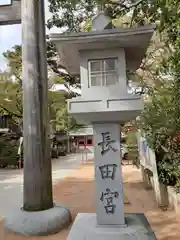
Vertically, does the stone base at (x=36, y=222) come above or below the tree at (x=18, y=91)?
below

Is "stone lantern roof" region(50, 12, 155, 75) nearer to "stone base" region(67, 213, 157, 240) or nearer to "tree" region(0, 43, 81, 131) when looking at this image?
"stone base" region(67, 213, 157, 240)

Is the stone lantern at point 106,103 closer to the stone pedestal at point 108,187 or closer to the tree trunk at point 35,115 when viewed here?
the stone pedestal at point 108,187

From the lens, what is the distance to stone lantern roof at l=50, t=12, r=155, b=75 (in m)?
2.70

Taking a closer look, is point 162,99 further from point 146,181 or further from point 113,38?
point 113,38

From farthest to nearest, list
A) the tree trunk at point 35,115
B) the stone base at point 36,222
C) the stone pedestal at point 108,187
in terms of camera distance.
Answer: the tree trunk at point 35,115 < the stone base at point 36,222 < the stone pedestal at point 108,187

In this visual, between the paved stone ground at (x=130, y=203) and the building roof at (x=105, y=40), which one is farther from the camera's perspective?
the paved stone ground at (x=130, y=203)

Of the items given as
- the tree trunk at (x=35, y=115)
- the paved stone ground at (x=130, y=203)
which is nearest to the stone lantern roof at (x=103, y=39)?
the tree trunk at (x=35, y=115)


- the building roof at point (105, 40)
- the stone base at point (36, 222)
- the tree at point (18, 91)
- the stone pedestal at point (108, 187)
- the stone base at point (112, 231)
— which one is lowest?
the stone base at point (36, 222)

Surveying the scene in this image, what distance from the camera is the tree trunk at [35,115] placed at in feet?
15.4

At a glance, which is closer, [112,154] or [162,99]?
[112,154]

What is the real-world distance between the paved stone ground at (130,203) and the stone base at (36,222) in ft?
0.29

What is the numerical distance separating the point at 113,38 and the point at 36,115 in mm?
2405

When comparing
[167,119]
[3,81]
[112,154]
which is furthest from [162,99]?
[3,81]

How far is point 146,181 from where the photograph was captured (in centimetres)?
838
